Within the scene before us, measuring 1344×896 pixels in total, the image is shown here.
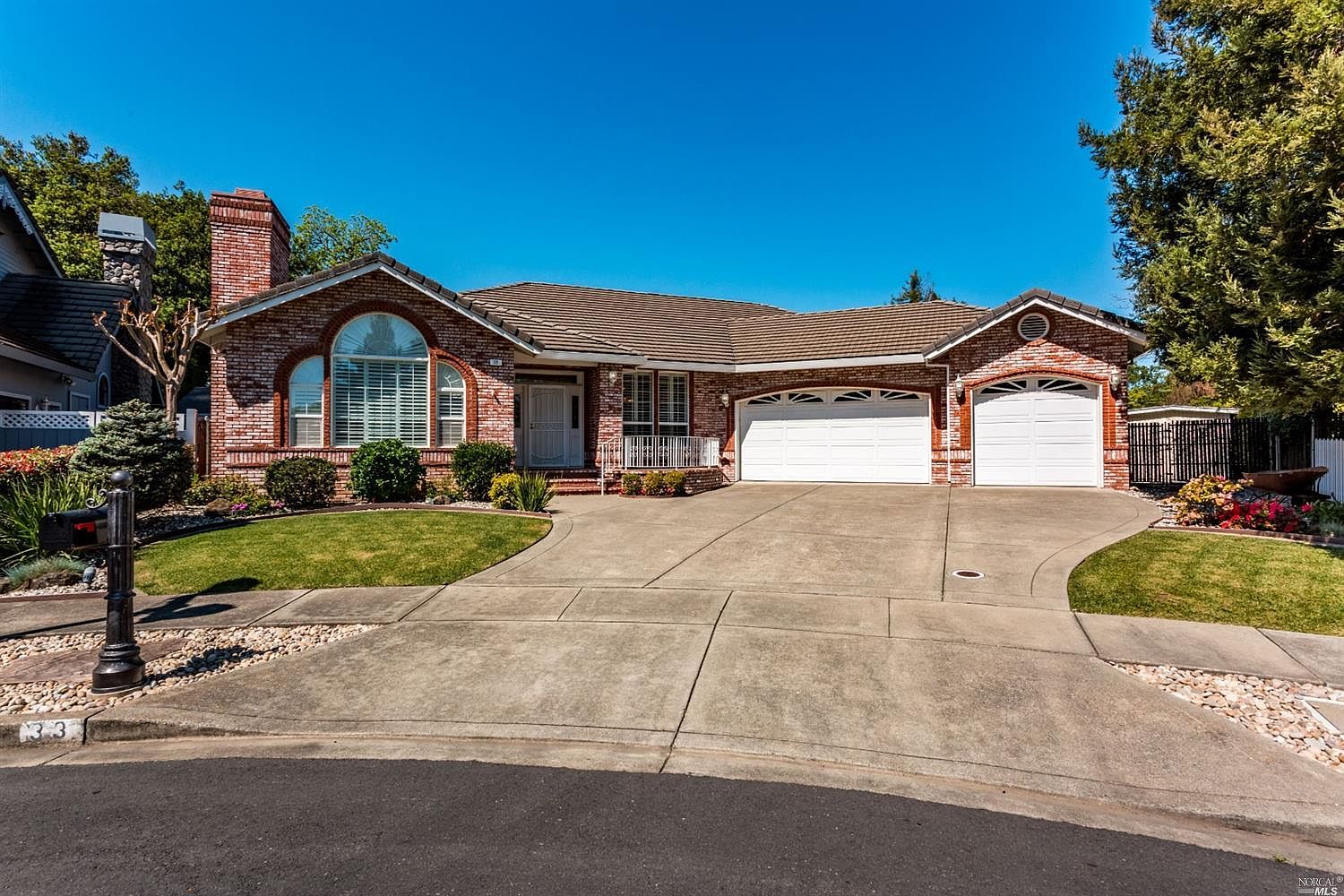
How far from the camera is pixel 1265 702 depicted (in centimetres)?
484

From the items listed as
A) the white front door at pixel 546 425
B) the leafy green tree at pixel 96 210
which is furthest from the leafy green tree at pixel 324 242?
the white front door at pixel 546 425

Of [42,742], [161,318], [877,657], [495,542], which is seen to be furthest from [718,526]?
[161,318]

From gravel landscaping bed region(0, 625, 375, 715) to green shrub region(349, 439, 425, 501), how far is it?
7.03m

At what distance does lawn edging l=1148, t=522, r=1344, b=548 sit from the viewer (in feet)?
29.5

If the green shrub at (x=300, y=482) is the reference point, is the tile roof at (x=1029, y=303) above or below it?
above

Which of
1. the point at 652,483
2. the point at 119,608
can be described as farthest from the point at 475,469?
the point at 119,608

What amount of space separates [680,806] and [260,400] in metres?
14.0

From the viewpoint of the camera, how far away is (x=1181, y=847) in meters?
3.30

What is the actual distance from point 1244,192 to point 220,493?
19.5 m

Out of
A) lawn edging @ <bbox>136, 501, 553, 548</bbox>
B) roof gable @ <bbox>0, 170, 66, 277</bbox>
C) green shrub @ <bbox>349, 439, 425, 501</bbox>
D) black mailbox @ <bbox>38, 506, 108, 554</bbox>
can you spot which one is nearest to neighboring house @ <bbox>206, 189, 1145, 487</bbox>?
green shrub @ <bbox>349, 439, 425, 501</bbox>

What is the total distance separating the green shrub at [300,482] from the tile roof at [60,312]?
7.14 metres

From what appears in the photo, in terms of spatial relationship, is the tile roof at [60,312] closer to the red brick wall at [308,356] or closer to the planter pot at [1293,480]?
the red brick wall at [308,356]

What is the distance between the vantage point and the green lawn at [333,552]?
811cm

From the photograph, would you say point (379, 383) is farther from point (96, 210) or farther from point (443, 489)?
point (96, 210)
